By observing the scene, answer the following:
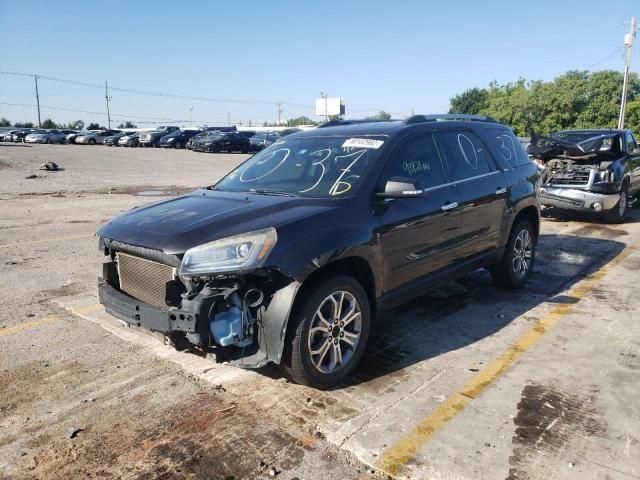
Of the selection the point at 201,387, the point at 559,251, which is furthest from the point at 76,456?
the point at 559,251

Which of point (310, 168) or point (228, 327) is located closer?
point (228, 327)

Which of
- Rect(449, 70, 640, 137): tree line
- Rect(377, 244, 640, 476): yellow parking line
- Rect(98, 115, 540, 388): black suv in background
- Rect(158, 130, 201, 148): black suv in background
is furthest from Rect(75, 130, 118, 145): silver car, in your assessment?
Rect(377, 244, 640, 476): yellow parking line

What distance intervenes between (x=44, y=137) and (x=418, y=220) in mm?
50270

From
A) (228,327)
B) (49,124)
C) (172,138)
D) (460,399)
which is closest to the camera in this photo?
(228,327)

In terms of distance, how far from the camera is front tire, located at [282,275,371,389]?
3.46 meters

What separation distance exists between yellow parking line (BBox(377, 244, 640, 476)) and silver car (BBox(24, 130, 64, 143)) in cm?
5011

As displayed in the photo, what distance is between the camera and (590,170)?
10.4m

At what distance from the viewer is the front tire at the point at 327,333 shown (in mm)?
3463

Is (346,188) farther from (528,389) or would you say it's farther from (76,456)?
(76,456)

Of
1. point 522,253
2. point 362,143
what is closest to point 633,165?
point 522,253

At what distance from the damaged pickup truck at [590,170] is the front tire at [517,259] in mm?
4783

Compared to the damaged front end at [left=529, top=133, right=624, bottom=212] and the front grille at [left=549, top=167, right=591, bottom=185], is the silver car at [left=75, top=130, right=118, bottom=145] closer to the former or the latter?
the damaged front end at [left=529, top=133, right=624, bottom=212]

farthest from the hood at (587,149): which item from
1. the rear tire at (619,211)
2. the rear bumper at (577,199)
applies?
the rear bumper at (577,199)

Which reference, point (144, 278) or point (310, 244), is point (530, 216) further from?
point (144, 278)
